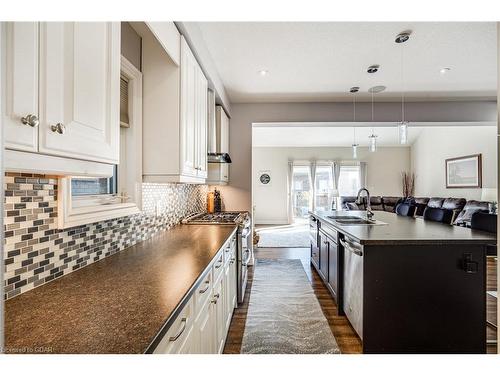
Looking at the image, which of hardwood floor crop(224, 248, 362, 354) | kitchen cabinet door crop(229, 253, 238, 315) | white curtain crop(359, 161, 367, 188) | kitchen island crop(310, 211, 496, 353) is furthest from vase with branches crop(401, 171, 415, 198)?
kitchen cabinet door crop(229, 253, 238, 315)

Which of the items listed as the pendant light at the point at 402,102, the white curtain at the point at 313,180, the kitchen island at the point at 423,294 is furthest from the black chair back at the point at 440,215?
the white curtain at the point at 313,180

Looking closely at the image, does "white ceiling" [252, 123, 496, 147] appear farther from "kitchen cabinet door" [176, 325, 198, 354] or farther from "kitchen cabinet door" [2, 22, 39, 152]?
"kitchen cabinet door" [2, 22, 39, 152]

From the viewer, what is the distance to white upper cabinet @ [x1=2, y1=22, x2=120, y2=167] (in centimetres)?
60

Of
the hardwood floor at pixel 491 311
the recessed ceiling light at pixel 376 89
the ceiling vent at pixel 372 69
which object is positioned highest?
the recessed ceiling light at pixel 376 89

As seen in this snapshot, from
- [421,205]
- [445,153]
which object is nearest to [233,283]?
[421,205]

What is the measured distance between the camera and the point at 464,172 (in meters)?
6.30

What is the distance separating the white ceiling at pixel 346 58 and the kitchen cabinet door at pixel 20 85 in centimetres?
197

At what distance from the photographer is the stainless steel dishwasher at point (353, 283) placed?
2025 millimetres

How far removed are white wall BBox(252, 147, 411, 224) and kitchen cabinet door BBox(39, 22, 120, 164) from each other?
8231 mm

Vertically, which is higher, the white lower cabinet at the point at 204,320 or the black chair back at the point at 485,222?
the black chair back at the point at 485,222

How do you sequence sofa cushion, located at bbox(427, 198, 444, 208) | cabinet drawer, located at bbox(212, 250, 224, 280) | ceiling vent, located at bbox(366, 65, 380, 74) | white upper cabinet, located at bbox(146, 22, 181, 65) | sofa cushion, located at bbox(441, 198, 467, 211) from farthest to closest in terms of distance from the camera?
1. sofa cushion, located at bbox(427, 198, 444, 208)
2. sofa cushion, located at bbox(441, 198, 467, 211)
3. ceiling vent, located at bbox(366, 65, 380, 74)
4. cabinet drawer, located at bbox(212, 250, 224, 280)
5. white upper cabinet, located at bbox(146, 22, 181, 65)

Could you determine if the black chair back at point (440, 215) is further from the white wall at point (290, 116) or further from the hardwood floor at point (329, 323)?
the white wall at point (290, 116)
